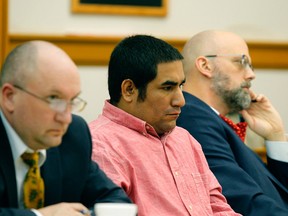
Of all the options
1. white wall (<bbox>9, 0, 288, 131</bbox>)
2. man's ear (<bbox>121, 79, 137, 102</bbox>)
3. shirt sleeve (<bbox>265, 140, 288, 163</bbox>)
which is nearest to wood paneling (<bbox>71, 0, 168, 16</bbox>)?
white wall (<bbox>9, 0, 288, 131</bbox>)

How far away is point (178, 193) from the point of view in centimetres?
294

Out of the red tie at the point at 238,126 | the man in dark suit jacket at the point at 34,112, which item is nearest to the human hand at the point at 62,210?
the man in dark suit jacket at the point at 34,112

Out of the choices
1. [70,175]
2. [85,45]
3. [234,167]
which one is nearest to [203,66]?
[234,167]

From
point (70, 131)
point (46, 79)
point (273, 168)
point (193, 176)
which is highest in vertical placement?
point (46, 79)

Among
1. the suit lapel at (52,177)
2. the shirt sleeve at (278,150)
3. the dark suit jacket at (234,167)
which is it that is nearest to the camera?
the suit lapel at (52,177)

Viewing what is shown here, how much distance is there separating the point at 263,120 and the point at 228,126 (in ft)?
1.91

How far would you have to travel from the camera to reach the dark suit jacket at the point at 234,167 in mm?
3350

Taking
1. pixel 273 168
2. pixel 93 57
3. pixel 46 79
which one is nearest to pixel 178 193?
pixel 46 79

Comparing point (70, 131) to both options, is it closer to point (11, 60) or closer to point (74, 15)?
point (11, 60)

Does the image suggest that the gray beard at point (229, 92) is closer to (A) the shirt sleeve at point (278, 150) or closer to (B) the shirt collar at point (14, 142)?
(A) the shirt sleeve at point (278, 150)

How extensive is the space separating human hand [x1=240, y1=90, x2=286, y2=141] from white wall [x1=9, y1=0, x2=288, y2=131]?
54cm

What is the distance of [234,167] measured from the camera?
3.43 m

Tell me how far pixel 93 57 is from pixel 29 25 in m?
0.42

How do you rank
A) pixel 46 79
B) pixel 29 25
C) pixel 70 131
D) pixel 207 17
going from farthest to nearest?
1. pixel 207 17
2. pixel 29 25
3. pixel 70 131
4. pixel 46 79
